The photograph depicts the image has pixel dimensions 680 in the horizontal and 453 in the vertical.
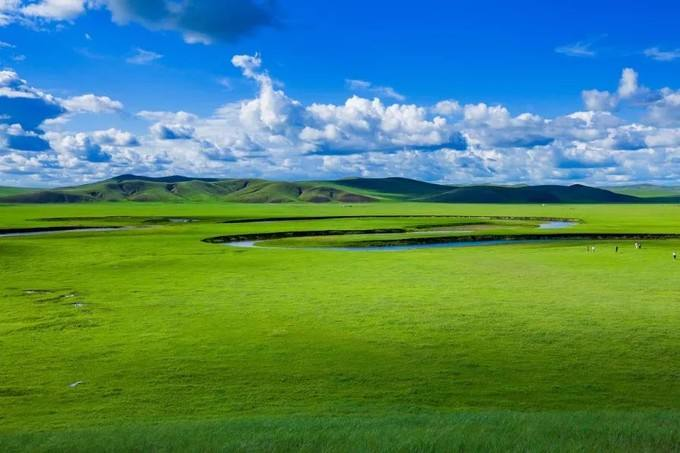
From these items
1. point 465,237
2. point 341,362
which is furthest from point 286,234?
point 341,362

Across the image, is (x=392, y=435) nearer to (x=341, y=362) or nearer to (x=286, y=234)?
(x=341, y=362)

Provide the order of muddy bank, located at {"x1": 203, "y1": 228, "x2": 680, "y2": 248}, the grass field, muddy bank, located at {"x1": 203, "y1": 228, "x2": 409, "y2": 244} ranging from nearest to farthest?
1. the grass field
2. muddy bank, located at {"x1": 203, "y1": 228, "x2": 680, "y2": 248}
3. muddy bank, located at {"x1": 203, "y1": 228, "x2": 409, "y2": 244}

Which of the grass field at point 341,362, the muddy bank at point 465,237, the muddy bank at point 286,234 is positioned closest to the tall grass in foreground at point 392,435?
the grass field at point 341,362

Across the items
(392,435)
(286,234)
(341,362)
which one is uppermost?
(392,435)

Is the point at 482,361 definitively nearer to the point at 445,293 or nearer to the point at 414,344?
the point at 414,344

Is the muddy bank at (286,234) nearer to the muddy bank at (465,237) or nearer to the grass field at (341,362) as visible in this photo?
the muddy bank at (465,237)

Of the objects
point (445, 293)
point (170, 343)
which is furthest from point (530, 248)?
point (170, 343)

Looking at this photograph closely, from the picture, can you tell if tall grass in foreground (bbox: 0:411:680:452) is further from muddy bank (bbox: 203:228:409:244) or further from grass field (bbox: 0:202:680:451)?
→ muddy bank (bbox: 203:228:409:244)

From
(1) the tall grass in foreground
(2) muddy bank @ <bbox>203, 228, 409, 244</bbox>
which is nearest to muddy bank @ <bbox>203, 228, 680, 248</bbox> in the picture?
(2) muddy bank @ <bbox>203, 228, 409, 244</bbox>
